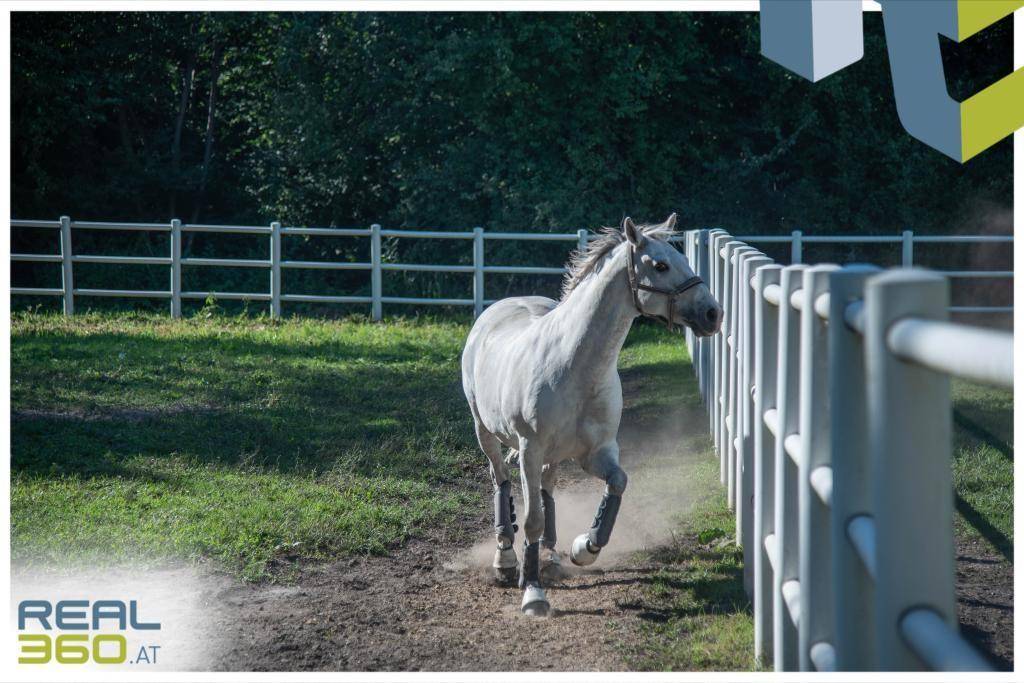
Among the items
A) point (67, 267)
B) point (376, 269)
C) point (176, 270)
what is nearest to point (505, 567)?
point (376, 269)

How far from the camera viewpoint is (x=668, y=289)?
491 cm

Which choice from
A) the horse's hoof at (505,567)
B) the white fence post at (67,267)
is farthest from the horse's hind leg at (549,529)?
the white fence post at (67,267)

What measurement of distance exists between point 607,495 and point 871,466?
3.36m

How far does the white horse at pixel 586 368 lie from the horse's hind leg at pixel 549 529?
1 centimetres

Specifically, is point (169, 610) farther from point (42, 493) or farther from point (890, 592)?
point (890, 592)

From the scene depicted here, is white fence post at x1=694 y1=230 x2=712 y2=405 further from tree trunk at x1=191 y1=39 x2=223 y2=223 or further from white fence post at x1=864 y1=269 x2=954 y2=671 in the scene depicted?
tree trunk at x1=191 y1=39 x2=223 y2=223

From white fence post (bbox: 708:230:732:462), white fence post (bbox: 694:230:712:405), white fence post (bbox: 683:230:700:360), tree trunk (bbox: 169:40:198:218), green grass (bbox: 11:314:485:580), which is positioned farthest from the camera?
tree trunk (bbox: 169:40:198:218)

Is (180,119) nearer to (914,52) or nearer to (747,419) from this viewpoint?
(914,52)

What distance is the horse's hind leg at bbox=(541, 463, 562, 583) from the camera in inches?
219

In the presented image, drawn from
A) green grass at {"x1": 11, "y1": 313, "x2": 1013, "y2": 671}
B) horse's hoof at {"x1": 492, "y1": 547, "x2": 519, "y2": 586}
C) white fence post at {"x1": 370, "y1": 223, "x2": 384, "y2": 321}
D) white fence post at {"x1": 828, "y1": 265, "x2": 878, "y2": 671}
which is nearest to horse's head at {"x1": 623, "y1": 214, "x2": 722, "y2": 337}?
green grass at {"x1": 11, "y1": 313, "x2": 1013, "y2": 671}

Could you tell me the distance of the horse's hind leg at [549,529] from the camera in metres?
5.57

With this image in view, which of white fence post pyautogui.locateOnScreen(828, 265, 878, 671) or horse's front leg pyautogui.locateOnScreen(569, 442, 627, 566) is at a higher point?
white fence post pyautogui.locateOnScreen(828, 265, 878, 671)

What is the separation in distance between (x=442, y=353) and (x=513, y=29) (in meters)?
7.45

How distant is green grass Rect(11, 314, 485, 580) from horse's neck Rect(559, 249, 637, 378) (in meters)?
1.81
